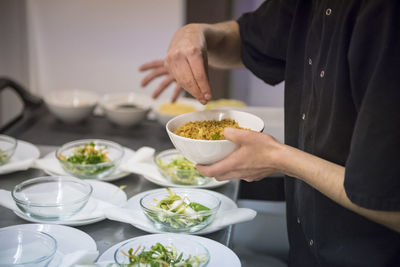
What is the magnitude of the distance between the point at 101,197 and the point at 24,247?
39cm

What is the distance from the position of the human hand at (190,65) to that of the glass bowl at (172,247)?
0.38 m

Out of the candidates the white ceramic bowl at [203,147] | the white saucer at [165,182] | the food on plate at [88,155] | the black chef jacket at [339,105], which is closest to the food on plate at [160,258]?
the white ceramic bowl at [203,147]

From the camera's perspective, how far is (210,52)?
1632 mm

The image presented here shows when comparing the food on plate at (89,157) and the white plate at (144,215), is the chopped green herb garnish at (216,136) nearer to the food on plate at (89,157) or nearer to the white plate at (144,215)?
the white plate at (144,215)

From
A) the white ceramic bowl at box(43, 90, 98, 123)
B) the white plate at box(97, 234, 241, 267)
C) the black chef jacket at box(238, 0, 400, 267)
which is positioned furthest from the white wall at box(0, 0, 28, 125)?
the white plate at box(97, 234, 241, 267)

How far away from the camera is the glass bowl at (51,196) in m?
1.28

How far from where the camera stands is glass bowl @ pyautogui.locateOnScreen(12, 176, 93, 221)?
4.20ft

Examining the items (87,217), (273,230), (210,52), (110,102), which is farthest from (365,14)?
(110,102)

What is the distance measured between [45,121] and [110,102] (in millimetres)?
350

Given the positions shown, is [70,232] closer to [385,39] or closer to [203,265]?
[203,265]

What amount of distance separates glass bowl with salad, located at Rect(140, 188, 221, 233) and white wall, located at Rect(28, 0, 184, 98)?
2.46 metres

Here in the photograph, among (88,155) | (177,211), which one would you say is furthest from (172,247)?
(88,155)

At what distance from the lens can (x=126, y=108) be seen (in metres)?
2.31

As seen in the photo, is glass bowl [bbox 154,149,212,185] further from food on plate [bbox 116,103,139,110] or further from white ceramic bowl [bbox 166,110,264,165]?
food on plate [bbox 116,103,139,110]
